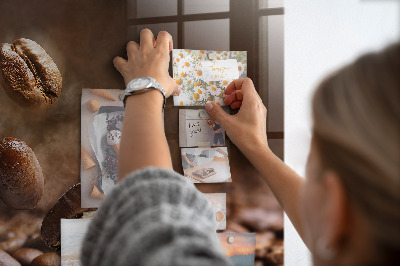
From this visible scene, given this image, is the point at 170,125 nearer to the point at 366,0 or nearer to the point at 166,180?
the point at 166,180

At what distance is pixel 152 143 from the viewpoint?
0.65 metres

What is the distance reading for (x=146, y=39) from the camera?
844 millimetres

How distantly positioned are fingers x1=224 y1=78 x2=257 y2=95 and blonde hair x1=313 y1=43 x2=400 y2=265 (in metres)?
0.47

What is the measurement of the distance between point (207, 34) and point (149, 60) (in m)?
0.19

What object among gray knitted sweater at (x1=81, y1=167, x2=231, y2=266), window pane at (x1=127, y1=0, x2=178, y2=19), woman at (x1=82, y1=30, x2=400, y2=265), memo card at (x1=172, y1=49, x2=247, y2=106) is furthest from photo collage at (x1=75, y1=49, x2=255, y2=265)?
gray knitted sweater at (x1=81, y1=167, x2=231, y2=266)

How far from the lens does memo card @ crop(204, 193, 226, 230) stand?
903 millimetres

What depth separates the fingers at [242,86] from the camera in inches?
34.9

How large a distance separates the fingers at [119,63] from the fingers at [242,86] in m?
0.28

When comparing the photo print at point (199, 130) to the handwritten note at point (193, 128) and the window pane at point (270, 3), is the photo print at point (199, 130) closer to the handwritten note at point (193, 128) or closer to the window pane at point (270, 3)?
the handwritten note at point (193, 128)

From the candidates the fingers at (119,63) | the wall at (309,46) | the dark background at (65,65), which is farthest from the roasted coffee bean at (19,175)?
the wall at (309,46)

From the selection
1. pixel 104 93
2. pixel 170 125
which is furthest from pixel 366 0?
pixel 104 93

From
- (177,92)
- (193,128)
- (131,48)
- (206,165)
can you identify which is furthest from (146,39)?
(206,165)

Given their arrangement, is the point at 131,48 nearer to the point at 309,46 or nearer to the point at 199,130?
the point at 199,130

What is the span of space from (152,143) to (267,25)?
1.63ft
